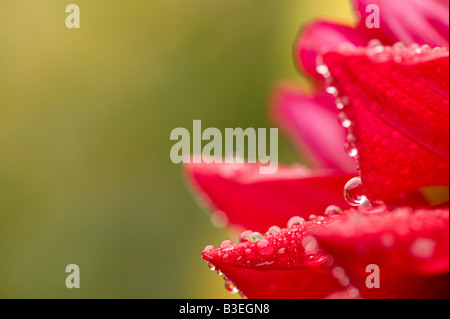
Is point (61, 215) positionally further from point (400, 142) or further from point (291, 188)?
point (400, 142)

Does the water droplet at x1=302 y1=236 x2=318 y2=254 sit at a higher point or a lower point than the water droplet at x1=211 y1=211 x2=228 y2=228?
lower

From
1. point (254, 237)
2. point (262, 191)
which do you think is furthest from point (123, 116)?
point (254, 237)

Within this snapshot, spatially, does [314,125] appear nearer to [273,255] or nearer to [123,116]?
[273,255]

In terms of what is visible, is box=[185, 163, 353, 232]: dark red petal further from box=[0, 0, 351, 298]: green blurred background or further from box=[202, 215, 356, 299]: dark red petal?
box=[0, 0, 351, 298]: green blurred background

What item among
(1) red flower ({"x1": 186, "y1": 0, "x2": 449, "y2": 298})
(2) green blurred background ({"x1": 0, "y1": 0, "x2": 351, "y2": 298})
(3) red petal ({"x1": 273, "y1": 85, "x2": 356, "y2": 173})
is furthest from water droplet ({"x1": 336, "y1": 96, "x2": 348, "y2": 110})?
(2) green blurred background ({"x1": 0, "y1": 0, "x2": 351, "y2": 298})

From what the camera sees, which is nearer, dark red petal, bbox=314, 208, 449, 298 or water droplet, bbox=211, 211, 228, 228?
dark red petal, bbox=314, 208, 449, 298

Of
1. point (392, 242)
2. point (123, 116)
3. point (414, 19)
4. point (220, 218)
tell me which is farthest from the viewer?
point (123, 116)

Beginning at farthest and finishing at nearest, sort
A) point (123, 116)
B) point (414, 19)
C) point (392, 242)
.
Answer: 1. point (123, 116)
2. point (414, 19)
3. point (392, 242)

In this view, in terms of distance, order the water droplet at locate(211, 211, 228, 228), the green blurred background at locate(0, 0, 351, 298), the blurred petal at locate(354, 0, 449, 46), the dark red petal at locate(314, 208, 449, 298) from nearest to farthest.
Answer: the dark red petal at locate(314, 208, 449, 298) → the blurred petal at locate(354, 0, 449, 46) → the water droplet at locate(211, 211, 228, 228) → the green blurred background at locate(0, 0, 351, 298)
